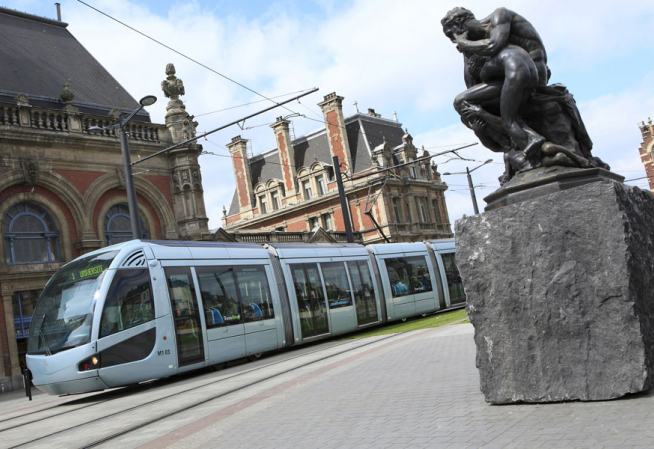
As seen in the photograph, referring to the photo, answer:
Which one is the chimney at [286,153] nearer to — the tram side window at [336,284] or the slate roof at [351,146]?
the slate roof at [351,146]

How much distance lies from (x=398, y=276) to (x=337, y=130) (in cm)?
3279

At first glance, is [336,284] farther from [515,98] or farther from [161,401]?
[515,98]

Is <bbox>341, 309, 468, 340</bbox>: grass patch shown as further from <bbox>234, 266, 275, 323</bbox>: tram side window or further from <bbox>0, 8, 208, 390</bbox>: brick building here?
<bbox>0, 8, 208, 390</bbox>: brick building

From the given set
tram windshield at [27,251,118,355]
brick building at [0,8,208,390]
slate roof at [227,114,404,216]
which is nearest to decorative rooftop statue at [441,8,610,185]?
tram windshield at [27,251,118,355]

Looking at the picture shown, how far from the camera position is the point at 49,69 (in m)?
24.3

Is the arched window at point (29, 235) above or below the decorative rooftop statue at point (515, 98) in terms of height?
above

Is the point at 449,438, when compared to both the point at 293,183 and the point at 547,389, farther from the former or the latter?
the point at 293,183

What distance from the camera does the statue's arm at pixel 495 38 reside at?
213 inches

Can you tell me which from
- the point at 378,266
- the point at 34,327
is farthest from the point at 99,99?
the point at 34,327

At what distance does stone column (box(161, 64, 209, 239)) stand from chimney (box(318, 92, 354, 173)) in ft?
88.6

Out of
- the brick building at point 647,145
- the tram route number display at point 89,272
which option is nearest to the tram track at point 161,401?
the tram route number display at point 89,272

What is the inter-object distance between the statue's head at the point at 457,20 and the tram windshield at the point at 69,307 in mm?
8289

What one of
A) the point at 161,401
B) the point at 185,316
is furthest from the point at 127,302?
the point at 161,401

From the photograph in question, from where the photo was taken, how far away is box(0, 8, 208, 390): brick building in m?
19.8
